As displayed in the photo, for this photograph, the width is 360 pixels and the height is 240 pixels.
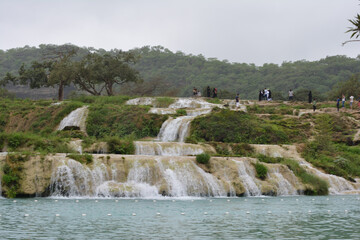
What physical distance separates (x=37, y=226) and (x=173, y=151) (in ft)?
50.0

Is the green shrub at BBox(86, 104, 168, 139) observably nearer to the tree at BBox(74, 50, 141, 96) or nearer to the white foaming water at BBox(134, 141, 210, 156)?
the white foaming water at BBox(134, 141, 210, 156)

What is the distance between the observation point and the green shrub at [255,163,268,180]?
83.0 ft

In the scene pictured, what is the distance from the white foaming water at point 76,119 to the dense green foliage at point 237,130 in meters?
9.62

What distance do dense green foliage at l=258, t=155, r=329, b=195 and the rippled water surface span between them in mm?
5012

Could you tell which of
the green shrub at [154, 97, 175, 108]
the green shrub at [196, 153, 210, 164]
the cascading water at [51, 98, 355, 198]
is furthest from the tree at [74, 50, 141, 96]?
the green shrub at [196, 153, 210, 164]

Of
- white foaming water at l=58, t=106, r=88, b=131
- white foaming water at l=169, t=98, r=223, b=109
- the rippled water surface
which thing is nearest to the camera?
the rippled water surface

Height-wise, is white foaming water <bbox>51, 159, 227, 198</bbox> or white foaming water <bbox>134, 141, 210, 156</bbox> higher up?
white foaming water <bbox>134, 141, 210, 156</bbox>

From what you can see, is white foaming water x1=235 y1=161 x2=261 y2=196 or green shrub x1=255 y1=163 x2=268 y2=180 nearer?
white foaming water x1=235 y1=161 x2=261 y2=196

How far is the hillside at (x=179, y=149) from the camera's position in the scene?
21906 millimetres

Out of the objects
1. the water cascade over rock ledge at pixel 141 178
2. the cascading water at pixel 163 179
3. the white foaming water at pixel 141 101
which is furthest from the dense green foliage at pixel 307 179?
the white foaming water at pixel 141 101

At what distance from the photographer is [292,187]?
84.6ft

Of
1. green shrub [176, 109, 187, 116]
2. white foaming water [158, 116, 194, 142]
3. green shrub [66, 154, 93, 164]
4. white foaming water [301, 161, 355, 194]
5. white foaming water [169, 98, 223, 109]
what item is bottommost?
white foaming water [301, 161, 355, 194]

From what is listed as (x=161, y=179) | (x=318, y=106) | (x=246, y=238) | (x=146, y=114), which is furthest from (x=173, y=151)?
(x=318, y=106)

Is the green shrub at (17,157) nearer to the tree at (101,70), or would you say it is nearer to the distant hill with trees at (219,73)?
the tree at (101,70)
